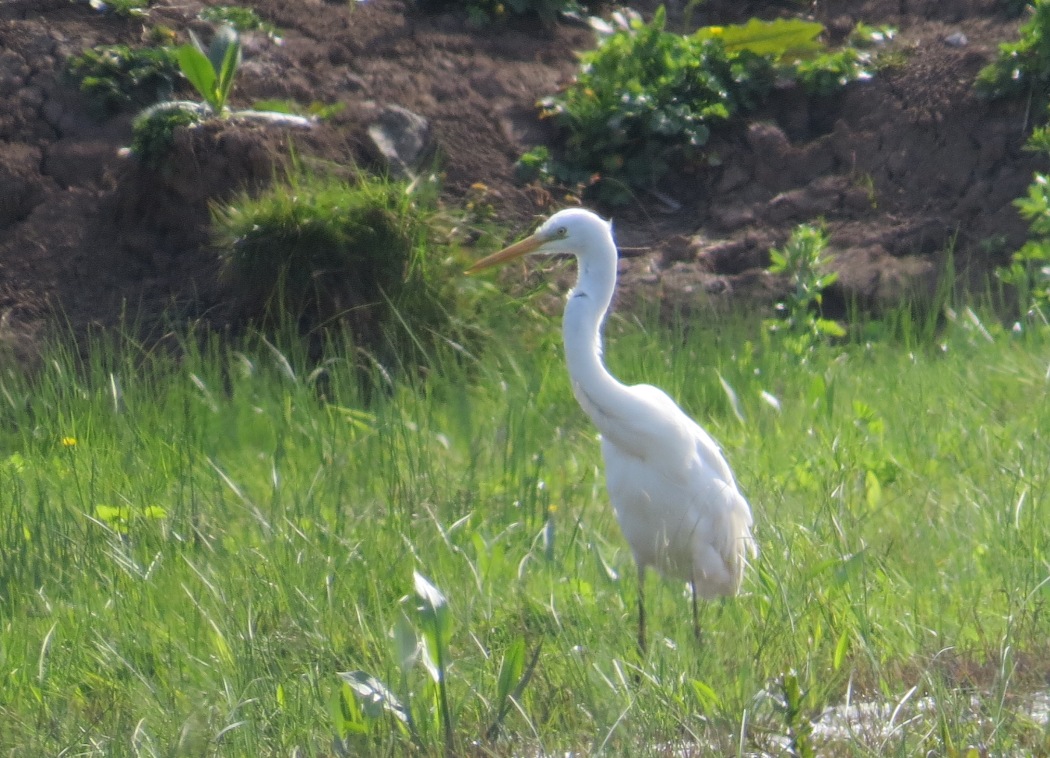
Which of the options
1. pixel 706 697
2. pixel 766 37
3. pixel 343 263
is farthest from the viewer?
pixel 766 37

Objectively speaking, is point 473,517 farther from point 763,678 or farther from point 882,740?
point 882,740

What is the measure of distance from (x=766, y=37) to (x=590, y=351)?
398 centimetres

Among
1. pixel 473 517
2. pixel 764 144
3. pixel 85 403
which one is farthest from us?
pixel 764 144

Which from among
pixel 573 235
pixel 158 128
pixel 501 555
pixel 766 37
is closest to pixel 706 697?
pixel 501 555

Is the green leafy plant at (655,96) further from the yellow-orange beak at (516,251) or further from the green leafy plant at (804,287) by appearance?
the yellow-orange beak at (516,251)

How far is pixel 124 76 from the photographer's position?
6.46 metres

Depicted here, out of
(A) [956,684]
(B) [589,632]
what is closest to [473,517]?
(B) [589,632]

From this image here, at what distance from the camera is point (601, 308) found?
3.76 meters

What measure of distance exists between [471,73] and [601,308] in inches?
148

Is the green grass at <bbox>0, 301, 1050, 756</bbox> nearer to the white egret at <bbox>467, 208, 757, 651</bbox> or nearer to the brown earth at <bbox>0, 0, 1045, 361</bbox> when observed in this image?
the white egret at <bbox>467, 208, 757, 651</bbox>

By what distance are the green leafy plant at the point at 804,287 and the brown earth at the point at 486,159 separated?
34 centimetres

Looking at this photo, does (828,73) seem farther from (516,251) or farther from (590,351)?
(590,351)

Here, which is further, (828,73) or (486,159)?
(828,73)

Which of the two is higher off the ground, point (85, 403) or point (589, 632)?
point (589, 632)
